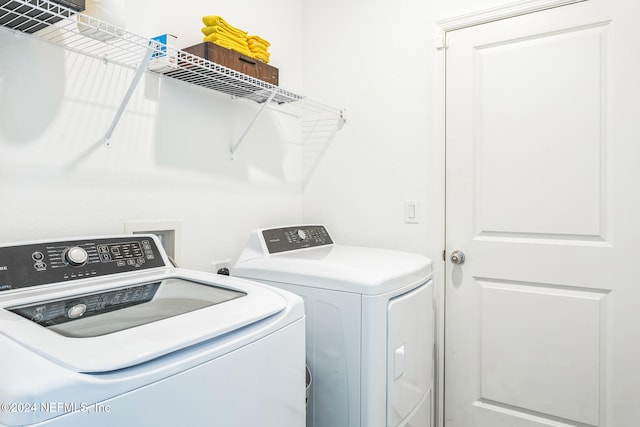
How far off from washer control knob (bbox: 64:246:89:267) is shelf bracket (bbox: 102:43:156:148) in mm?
440

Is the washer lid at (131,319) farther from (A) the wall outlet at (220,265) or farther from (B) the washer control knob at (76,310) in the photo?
(A) the wall outlet at (220,265)

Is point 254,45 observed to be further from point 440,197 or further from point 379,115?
point 440,197

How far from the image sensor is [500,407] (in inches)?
73.1

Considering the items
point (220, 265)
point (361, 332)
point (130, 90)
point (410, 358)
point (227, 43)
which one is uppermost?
point (227, 43)

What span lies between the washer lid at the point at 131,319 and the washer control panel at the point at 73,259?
0.12 metres

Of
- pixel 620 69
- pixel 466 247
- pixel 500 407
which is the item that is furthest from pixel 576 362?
pixel 620 69

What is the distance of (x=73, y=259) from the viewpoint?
111 cm

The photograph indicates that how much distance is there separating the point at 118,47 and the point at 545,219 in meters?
1.85

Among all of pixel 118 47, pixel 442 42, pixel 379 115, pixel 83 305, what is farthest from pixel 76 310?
pixel 442 42

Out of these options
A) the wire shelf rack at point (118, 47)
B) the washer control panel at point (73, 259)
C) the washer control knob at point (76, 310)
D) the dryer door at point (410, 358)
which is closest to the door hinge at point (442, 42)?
the wire shelf rack at point (118, 47)

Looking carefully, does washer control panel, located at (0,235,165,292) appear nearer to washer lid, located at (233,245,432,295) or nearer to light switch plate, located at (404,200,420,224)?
washer lid, located at (233,245,432,295)

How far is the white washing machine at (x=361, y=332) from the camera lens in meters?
1.28

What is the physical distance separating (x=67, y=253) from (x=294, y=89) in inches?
63.7

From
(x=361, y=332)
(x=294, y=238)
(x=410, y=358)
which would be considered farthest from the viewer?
(x=294, y=238)
